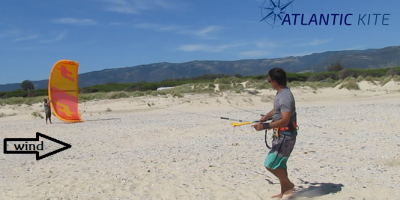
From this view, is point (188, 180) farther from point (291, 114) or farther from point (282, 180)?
point (291, 114)

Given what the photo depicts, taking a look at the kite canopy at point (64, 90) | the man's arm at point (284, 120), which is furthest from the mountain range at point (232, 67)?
the man's arm at point (284, 120)

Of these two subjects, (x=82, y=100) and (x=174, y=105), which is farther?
(x=82, y=100)

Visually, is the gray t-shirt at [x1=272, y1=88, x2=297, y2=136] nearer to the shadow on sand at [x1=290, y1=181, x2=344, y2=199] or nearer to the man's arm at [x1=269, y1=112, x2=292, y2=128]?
the man's arm at [x1=269, y1=112, x2=292, y2=128]

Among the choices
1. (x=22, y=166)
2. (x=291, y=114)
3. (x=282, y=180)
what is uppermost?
(x=291, y=114)

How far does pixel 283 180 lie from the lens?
14.7 feet

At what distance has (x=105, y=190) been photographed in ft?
17.5

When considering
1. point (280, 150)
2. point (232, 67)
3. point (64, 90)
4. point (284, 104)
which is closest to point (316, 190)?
point (280, 150)

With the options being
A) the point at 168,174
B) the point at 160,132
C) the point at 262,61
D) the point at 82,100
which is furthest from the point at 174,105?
the point at 262,61

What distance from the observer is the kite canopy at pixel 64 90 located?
14555mm

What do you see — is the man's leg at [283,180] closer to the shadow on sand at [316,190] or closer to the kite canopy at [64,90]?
the shadow on sand at [316,190]

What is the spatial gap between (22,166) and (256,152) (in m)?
4.36

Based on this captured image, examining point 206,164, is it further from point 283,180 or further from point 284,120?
→ point 284,120

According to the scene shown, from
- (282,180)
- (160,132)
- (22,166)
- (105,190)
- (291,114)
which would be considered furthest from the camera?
(160,132)

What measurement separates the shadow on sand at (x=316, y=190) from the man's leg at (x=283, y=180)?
116 millimetres
